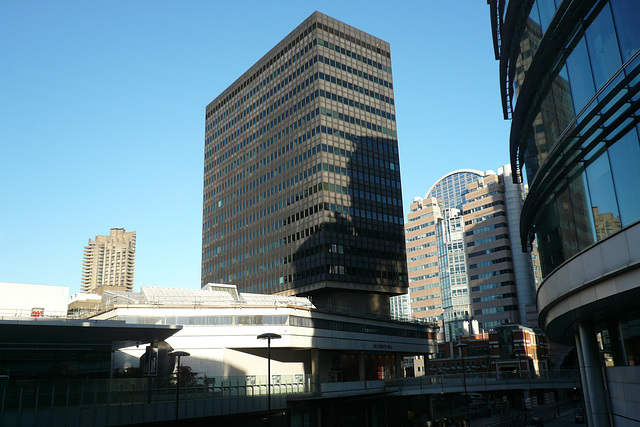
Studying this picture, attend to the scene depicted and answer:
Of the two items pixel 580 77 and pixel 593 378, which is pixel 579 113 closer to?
pixel 580 77

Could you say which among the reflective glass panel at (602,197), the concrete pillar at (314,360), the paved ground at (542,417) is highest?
the reflective glass panel at (602,197)

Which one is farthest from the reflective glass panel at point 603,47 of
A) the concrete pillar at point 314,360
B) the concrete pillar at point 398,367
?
the concrete pillar at point 398,367

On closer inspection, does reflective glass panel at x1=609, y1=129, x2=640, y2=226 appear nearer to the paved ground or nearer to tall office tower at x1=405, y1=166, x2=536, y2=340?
the paved ground

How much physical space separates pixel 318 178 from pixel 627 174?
8012cm

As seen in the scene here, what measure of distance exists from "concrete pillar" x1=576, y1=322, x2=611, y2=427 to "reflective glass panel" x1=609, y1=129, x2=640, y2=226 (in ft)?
33.3

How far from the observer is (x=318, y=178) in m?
96.6

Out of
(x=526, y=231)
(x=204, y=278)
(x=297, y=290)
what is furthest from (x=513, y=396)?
(x=526, y=231)

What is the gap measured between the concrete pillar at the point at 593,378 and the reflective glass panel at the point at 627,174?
10.2 metres

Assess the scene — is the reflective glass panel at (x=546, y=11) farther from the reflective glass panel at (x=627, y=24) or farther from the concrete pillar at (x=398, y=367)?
the concrete pillar at (x=398, y=367)

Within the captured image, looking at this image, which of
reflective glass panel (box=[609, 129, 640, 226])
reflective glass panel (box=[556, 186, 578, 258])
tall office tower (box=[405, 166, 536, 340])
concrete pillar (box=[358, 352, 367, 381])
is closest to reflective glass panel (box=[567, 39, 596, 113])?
reflective glass panel (box=[609, 129, 640, 226])

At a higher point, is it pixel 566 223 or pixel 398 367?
pixel 566 223

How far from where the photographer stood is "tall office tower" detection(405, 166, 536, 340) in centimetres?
14712

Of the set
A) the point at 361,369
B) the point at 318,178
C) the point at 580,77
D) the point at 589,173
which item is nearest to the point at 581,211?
the point at 589,173

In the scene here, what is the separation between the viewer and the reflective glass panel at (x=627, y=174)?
16.6 m
